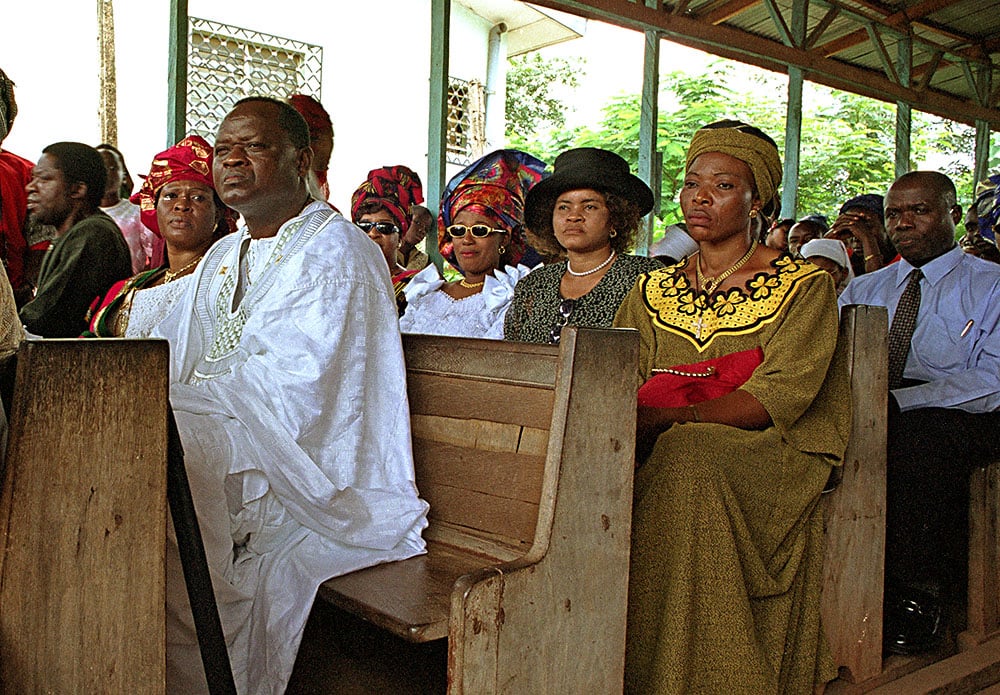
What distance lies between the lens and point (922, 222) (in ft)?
13.3

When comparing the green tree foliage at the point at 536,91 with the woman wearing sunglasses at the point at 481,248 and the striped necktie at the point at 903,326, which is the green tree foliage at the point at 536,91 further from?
the striped necktie at the point at 903,326

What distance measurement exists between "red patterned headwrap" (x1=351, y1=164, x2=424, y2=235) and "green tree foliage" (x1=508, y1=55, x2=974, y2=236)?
9361 mm

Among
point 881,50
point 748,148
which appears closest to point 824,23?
point 881,50

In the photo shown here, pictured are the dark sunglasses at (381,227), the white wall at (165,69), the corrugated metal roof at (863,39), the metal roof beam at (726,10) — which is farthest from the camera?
the metal roof beam at (726,10)

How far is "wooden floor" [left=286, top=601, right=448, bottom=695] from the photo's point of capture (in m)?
2.47

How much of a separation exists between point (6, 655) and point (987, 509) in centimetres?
322

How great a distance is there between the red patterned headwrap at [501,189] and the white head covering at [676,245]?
1.16 metres

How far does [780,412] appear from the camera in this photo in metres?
2.64

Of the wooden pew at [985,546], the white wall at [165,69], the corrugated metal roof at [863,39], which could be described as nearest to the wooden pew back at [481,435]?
the wooden pew at [985,546]

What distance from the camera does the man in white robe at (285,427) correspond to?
207cm

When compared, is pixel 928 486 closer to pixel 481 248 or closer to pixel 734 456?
pixel 734 456

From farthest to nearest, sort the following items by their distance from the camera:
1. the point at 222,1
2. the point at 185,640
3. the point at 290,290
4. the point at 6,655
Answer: the point at 222,1 < the point at 290,290 < the point at 185,640 < the point at 6,655

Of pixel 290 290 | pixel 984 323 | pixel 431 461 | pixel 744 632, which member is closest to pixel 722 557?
pixel 744 632

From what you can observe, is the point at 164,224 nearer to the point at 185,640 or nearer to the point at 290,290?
the point at 290,290
